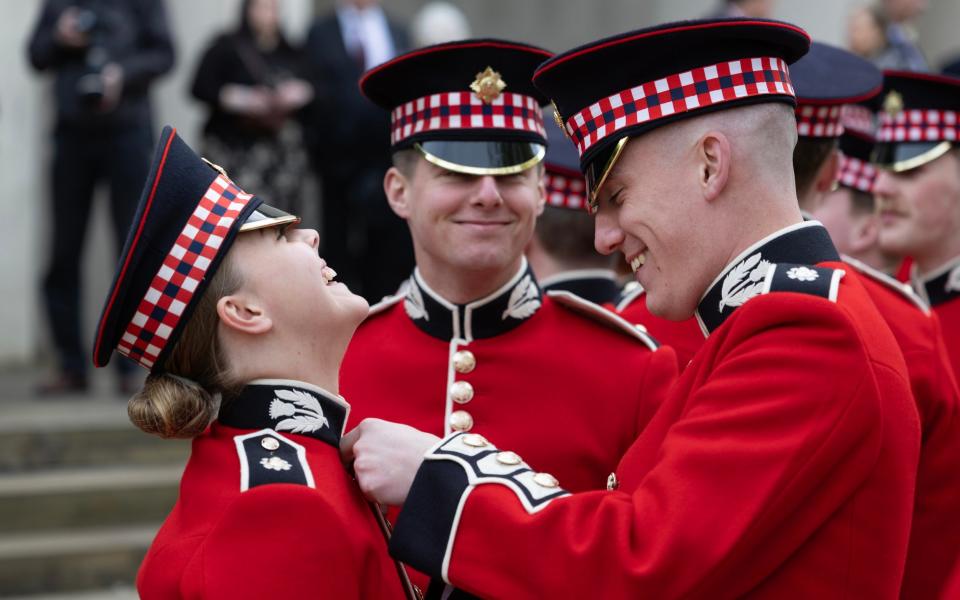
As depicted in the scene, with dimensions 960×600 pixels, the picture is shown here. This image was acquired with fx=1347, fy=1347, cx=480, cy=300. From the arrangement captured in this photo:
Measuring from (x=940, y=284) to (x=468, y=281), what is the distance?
180cm

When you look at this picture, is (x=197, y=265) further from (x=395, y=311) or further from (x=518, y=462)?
(x=395, y=311)

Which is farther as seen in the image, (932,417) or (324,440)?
(932,417)

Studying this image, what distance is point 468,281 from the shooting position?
136 inches

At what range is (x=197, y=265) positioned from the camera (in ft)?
8.18

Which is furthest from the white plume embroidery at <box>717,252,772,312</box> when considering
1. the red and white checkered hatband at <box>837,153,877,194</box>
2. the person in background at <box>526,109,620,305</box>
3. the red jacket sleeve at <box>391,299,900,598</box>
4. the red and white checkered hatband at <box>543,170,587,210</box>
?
the red and white checkered hatband at <box>837,153,877,194</box>

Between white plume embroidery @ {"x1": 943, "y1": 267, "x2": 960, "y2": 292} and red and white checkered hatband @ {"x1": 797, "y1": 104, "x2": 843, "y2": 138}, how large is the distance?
3.47ft

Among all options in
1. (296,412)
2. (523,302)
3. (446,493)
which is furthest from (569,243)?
(446,493)

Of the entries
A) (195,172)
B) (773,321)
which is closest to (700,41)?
(773,321)

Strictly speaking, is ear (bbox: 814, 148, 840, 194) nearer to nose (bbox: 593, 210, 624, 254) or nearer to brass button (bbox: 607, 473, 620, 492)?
nose (bbox: 593, 210, 624, 254)

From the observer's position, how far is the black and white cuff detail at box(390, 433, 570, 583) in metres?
2.25

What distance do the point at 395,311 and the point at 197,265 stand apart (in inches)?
46.2

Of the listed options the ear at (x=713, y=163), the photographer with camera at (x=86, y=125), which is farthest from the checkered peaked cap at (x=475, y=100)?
the photographer with camera at (x=86, y=125)

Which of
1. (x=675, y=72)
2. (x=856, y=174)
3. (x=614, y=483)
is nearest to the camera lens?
(x=675, y=72)

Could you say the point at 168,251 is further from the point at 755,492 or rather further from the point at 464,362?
the point at 755,492
